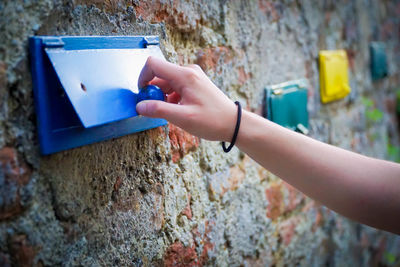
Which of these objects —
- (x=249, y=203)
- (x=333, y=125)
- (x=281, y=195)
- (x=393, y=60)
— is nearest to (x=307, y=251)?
(x=281, y=195)

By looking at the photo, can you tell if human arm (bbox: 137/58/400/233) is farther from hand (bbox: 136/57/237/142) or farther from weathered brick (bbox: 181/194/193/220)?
weathered brick (bbox: 181/194/193/220)

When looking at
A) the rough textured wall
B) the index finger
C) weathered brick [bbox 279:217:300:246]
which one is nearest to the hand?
the index finger

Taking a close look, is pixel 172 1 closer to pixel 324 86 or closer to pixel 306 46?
pixel 306 46

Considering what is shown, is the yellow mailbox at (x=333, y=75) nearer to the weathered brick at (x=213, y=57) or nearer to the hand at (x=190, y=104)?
the weathered brick at (x=213, y=57)

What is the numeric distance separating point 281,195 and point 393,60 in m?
1.52

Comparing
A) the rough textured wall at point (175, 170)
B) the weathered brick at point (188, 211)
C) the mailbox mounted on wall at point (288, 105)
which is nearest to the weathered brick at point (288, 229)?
the rough textured wall at point (175, 170)

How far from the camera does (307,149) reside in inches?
27.7

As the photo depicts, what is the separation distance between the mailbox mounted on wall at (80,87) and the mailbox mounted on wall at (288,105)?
1.85 ft

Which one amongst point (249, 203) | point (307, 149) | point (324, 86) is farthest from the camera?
point (324, 86)

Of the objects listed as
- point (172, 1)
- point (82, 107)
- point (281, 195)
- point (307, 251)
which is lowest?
point (307, 251)

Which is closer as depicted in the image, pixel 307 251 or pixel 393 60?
pixel 307 251

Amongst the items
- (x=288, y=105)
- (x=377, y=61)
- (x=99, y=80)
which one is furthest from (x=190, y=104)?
(x=377, y=61)

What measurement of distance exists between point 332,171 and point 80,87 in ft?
1.60

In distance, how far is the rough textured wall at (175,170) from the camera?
0.53 m
